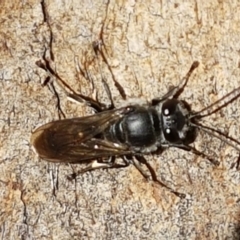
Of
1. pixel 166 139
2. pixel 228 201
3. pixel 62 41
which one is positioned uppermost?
pixel 62 41

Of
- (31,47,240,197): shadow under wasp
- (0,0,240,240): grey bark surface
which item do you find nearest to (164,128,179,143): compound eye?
(31,47,240,197): shadow under wasp

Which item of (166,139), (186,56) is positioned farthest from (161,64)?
(166,139)

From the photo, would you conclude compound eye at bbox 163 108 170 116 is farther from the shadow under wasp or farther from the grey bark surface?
the grey bark surface

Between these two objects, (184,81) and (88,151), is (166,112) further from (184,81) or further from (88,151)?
(88,151)

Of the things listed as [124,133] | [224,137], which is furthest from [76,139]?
[224,137]

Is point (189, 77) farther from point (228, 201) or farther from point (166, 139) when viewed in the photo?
point (228, 201)
